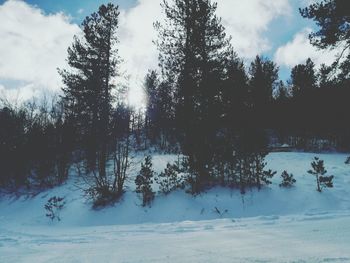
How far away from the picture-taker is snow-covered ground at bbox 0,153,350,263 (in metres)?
4.07

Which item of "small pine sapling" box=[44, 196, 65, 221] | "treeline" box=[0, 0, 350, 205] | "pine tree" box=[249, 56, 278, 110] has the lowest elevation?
"small pine sapling" box=[44, 196, 65, 221]

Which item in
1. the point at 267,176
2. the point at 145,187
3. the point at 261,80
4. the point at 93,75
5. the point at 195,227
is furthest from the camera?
the point at 261,80

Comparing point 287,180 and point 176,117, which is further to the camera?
point 176,117

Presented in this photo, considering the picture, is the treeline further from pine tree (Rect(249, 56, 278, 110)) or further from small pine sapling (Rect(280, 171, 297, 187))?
pine tree (Rect(249, 56, 278, 110))

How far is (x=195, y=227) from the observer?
7391 mm

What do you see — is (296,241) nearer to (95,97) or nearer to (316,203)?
(316,203)

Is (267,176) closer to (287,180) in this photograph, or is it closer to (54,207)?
(287,180)

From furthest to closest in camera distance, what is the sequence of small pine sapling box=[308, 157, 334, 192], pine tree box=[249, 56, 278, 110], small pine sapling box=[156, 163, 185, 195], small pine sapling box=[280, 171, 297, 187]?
pine tree box=[249, 56, 278, 110] → small pine sapling box=[156, 163, 185, 195] → small pine sapling box=[280, 171, 297, 187] → small pine sapling box=[308, 157, 334, 192]

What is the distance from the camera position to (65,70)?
19391 mm

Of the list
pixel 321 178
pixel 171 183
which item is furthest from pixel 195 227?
pixel 321 178

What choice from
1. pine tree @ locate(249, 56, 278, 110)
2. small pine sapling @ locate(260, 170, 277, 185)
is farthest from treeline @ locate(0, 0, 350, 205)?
pine tree @ locate(249, 56, 278, 110)

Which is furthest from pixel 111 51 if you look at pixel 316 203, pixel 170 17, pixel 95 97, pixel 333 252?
pixel 333 252

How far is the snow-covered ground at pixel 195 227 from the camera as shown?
4.07 metres

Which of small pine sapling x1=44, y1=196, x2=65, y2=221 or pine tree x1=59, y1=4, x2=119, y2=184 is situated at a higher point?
pine tree x1=59, y1=4, x2=119, y2=184
